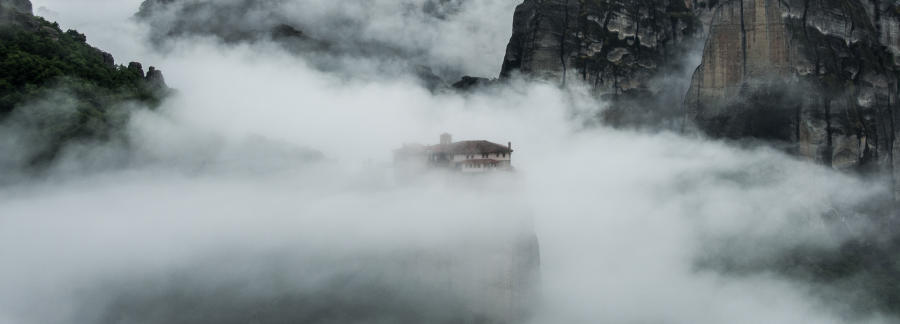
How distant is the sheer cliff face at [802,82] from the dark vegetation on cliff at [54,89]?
49.0 metres

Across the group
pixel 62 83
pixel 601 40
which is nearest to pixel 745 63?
pixel 601 40

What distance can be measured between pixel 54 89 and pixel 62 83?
960mm

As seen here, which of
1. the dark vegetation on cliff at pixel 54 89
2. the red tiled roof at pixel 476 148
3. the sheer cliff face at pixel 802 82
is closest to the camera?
the dark vegetation on cliff at pixel 54 89

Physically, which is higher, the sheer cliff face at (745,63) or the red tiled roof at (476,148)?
the sheer cliff face at (745,63)

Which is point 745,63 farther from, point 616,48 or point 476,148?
point 476,148

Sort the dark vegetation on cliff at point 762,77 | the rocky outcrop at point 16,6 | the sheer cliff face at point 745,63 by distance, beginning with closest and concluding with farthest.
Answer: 1. the rocky outcrop at point 16,6
2. the dark vegetation on cliff at point 762,77
3. the sheer cliff face at point 745,63

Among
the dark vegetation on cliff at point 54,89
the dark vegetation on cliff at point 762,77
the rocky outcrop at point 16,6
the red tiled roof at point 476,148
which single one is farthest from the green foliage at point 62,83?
the dark vegetation on cliff at point 762,77

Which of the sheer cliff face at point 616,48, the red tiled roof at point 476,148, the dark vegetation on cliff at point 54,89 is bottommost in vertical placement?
the red tiled roof at point 476,148

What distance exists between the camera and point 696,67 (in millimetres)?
68375

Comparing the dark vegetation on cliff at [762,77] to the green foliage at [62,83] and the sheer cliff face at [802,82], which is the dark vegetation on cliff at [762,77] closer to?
the sheer cliff face at [802,82]

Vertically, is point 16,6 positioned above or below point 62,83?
above

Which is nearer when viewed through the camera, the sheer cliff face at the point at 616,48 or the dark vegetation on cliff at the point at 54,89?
the dark vegetation on cliff at the point at 54,89

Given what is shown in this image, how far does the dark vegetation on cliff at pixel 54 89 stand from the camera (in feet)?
134

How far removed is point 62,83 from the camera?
43.6 metres
